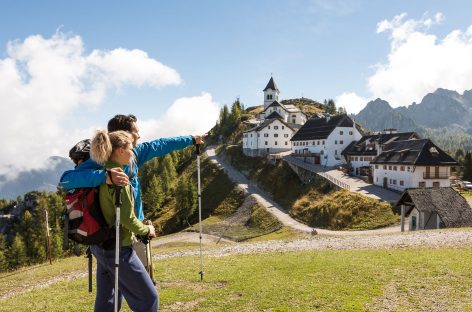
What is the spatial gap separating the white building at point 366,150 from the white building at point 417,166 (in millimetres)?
8823

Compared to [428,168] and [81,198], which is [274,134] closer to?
[428,168]

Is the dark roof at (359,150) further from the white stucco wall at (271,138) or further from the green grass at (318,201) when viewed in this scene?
the white stucco wall at (271,138)

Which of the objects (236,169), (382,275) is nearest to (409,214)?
(382,275)

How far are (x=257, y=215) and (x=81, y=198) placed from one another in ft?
196

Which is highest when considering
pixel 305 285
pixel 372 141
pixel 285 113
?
pixel 285 113

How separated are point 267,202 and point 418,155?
2868 cm

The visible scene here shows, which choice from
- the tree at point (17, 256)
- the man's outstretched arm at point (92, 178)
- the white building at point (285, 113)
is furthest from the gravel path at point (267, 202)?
the tree at point (17, 256)

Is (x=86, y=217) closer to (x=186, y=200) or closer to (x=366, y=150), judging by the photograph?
(x=186, y=200)

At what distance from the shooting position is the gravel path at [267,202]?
149 feet

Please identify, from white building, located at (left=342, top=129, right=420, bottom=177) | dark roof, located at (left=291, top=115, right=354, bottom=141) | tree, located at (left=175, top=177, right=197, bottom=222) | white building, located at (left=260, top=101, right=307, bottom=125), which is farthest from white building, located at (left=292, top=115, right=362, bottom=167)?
white building, located at (left=260, top=101, right=307, bottom=125)

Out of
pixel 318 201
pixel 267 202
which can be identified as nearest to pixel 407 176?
pixel 318 201

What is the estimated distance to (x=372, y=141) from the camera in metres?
80.1

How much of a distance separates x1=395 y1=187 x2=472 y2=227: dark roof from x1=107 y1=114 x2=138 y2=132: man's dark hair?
1398 inches

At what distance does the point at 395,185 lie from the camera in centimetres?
6206
